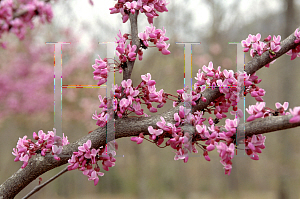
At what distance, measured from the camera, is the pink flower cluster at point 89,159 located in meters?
0.65


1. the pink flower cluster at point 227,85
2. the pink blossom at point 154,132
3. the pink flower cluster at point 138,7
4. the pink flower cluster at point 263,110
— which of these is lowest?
the pink blossom at point 154,132

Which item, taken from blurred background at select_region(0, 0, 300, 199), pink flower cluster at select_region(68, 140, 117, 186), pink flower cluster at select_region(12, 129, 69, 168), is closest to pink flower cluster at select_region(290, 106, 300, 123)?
pink flower cluster at select_region(68, 140, 117, 186)

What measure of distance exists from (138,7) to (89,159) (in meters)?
0.47

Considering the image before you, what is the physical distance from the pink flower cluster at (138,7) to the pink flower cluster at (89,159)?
0.39m

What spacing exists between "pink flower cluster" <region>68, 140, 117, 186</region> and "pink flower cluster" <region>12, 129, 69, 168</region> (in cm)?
7

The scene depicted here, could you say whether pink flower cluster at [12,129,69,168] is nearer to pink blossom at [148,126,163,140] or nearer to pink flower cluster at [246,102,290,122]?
pink blossom at [148,126,163,140]

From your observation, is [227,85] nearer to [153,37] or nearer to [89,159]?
[153,37]

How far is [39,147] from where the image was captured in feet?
2.38

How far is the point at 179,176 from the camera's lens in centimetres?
209

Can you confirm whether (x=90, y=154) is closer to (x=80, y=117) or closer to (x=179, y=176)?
(x=80, y=117)

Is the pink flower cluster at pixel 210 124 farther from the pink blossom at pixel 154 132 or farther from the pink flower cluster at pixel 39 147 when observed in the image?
the pink flower cluster at pixel 39 147

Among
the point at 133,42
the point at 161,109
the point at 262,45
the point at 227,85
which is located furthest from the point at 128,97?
the point at 161,109

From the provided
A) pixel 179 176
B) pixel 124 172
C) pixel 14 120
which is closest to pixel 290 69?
pixel 179 176

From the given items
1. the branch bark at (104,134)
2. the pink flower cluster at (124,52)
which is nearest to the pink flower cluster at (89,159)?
the branch bark at (104,134)
